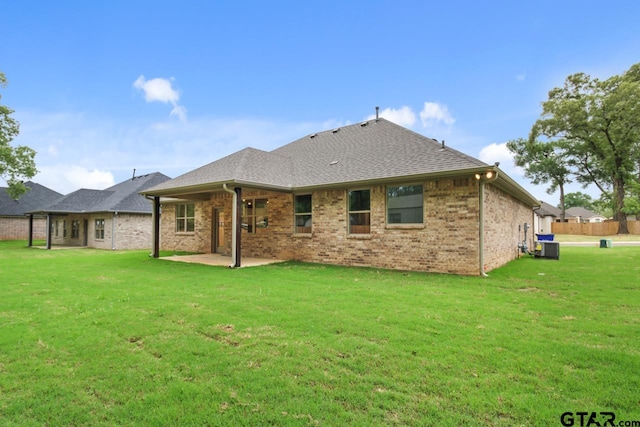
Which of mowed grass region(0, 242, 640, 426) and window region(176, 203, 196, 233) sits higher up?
window region(176, 203, 196, 233)

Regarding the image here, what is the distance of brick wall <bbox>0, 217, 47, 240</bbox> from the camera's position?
29141 mm

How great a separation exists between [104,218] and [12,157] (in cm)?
850

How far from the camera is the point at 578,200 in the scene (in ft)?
260

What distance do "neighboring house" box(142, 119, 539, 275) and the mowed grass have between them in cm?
277

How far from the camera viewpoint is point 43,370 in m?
3.23

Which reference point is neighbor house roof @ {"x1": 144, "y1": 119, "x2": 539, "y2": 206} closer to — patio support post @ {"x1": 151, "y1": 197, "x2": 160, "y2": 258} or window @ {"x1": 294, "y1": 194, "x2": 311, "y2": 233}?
window @ {"x1": 294, "y1": 194, "x2": 311, "y2": 233}

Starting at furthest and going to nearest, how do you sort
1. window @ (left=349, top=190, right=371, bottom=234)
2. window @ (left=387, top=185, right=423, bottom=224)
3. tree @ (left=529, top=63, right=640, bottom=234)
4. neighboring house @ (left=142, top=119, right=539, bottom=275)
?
1. tree @ (left=529, top=63, right=640, bottom=234)
2. window @ (left=349, top=190, right=371, bottom=234)
3. window @ (left=387, top=185, right=423, bottom=224)
4. neighboring house @ (left=142, top=119, right=539, bottom=275)

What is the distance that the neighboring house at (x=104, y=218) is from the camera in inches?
794

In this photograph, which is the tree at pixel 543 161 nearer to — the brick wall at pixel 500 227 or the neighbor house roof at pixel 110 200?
the brick wall at pixel 500 227

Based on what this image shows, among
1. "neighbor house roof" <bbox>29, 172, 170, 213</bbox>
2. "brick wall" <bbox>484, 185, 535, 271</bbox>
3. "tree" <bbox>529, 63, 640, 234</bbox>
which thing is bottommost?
"brick wall" <bbox>484, 185, 535, 271</bbox>

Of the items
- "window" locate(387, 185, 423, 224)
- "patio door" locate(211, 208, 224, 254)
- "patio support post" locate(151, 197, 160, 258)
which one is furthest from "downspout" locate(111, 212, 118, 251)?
"window" locate(387, 185, 423, 224)

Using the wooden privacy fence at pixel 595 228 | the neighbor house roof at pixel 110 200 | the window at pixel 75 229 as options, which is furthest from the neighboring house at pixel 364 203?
Result: the wooden privacy fence at pixel 595 228

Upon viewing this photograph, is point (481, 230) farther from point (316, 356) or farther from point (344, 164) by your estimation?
point (316, 356)

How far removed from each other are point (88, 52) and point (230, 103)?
6.66 meters
